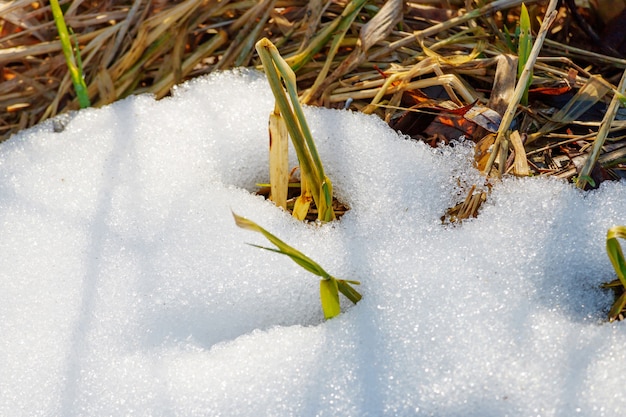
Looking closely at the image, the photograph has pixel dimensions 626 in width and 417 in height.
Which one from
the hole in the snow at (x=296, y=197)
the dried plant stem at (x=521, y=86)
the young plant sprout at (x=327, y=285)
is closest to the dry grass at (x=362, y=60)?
the dried plant stem at (x=521, y=86)

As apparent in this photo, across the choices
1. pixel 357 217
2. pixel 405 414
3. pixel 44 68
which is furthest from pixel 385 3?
pixel 405 414

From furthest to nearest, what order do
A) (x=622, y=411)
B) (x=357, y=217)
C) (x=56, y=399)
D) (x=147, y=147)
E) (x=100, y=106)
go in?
(x=100, y=106)
(x=147, y=147)
(x=357, y=217)
(x=56, y=399)
(x=622, y=411)

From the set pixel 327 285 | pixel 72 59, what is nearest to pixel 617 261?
pixel 327 285

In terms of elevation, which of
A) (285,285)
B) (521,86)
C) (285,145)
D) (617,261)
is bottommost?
(285,285)

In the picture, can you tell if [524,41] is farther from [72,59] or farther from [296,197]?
[72,59]

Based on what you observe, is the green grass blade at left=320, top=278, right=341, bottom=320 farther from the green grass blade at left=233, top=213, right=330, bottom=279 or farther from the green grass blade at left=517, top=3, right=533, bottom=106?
the green grass blade at left=517, top=3, right=533, bottom=106

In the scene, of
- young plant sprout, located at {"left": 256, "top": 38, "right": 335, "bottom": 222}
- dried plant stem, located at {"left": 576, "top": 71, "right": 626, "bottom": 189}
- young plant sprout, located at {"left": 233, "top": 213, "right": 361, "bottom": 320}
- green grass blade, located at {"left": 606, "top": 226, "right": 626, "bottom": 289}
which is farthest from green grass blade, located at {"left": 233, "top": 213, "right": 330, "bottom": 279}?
dried plant stem, located at {"left": 576, "top": 71, "right": 626, "bottom": 189}

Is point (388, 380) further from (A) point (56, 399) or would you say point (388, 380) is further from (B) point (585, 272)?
(A) point (56, 399)
